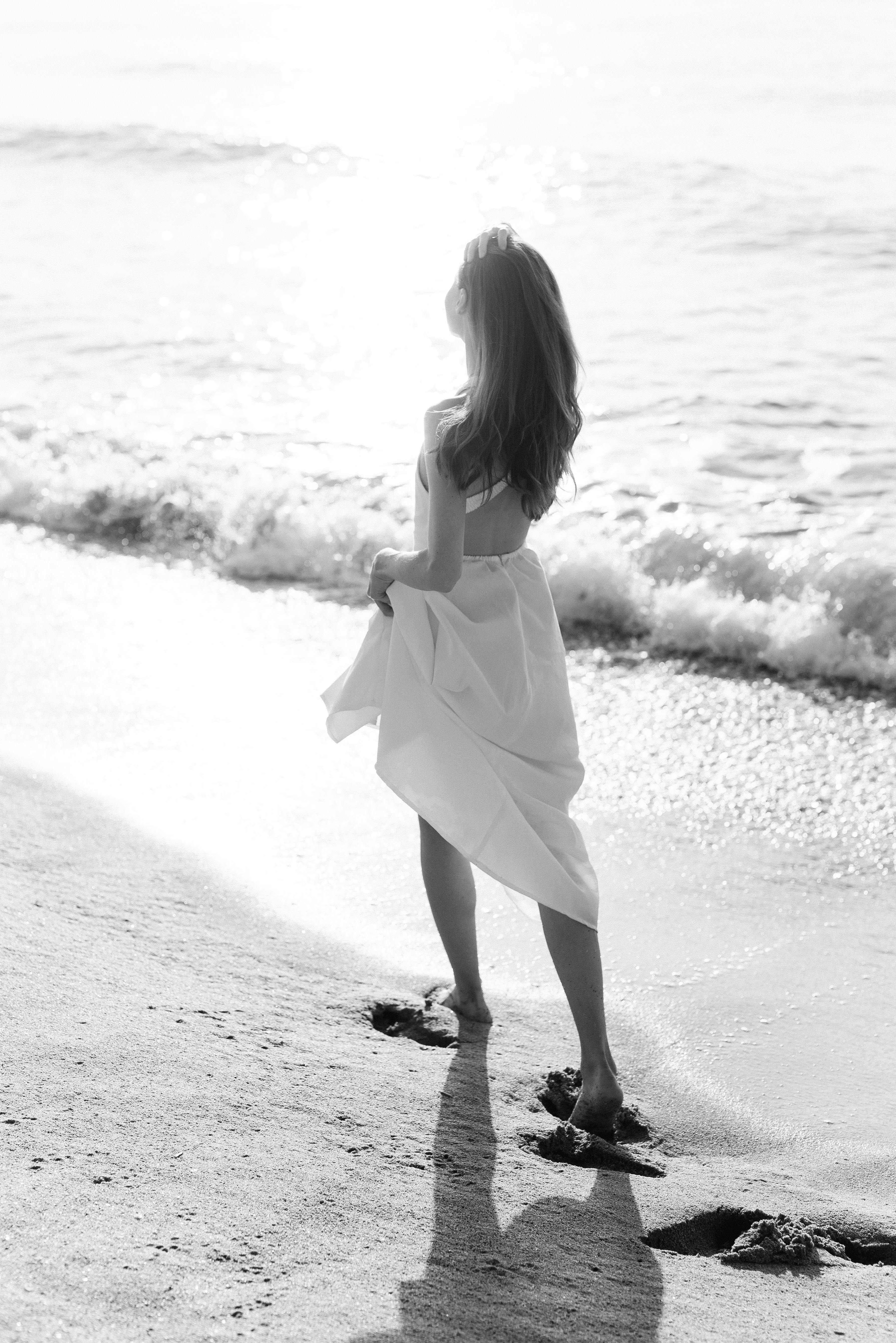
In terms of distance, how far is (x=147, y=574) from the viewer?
22.3 ft

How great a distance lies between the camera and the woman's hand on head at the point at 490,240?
2514 millimetres

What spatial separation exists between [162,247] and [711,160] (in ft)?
23.9

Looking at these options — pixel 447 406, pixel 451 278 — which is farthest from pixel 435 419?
pixel 451 278

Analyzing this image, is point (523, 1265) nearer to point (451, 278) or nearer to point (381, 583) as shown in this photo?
point (381, 583)

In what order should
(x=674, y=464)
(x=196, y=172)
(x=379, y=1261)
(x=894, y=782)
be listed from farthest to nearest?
(x=196, y=172), (x=674, y=464), (x=894, y=782), (x=379, y=1261)

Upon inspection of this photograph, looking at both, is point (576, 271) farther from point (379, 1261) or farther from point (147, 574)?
point (379, 1261)

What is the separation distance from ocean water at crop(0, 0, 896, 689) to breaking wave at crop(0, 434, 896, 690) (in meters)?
0.02

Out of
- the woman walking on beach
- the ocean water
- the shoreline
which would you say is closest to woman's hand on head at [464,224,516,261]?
the woman walking on beach

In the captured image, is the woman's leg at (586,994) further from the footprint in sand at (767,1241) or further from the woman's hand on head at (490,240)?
the woman's hand on head at (490,240)

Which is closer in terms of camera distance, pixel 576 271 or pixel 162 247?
pixel 576 271

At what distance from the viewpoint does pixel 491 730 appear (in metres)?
2.73

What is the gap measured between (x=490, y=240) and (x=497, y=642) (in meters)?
0.81

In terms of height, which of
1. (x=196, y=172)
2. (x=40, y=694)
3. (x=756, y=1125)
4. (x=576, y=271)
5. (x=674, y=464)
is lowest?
(x=756, y=1125)

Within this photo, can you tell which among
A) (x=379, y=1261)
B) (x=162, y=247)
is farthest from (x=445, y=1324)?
(x=162, y=247)
